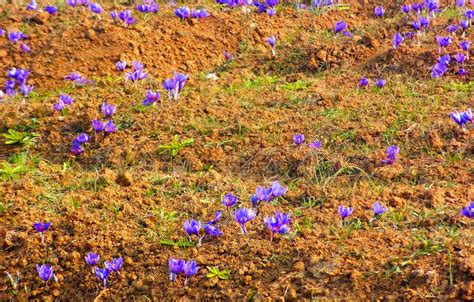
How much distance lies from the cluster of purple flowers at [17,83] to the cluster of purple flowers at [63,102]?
57 cm

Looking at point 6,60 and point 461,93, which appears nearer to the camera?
point 461,93

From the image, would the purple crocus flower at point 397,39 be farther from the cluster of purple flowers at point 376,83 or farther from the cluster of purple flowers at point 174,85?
the cluster of purple flowers at point 174,85

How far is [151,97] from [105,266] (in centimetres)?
191

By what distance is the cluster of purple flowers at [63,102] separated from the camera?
559cm

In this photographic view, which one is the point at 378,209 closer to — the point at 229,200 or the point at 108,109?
the point at 229,200

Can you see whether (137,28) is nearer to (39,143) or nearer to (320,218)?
(39,143)

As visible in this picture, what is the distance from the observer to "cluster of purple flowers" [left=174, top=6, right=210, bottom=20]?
6.90m

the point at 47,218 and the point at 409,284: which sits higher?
the point at 409,284

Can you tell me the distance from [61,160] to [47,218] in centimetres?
94

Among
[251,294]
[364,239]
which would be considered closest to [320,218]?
[364,239]

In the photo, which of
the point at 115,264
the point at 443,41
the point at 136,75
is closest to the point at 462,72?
the point at 443,41

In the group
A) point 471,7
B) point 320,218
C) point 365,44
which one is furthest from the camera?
point 471,7

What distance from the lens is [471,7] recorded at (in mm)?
7082

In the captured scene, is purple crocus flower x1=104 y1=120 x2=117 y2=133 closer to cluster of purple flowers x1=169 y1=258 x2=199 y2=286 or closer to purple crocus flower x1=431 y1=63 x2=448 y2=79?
cluster of purple flowers x1=169 y1=258 x2=199 y2=286
